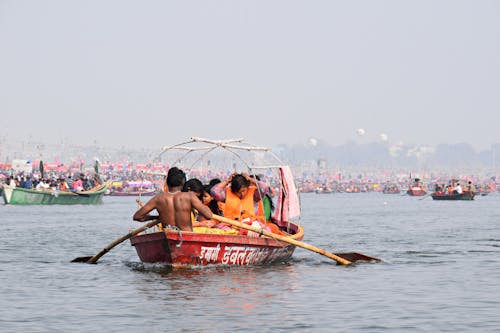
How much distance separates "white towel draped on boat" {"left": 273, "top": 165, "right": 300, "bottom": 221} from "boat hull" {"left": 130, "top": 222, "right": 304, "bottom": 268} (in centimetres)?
341

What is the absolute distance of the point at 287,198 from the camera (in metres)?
28.8

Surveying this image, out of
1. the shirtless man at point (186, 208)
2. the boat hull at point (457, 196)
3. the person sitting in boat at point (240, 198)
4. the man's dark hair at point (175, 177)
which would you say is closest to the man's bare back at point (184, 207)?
the shirtless man at point (186, 208)

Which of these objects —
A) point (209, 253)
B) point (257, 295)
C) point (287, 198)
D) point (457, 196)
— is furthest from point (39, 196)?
point (257, 295)

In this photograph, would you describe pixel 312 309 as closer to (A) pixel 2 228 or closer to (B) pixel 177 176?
(B) pixel 177 176

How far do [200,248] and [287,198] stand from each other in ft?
20.6

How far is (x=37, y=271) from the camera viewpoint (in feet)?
83.0

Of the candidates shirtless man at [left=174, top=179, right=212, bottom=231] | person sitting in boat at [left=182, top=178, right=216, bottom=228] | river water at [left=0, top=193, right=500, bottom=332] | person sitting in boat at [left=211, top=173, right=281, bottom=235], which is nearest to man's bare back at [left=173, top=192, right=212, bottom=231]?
shirtless man at [left=174, top=179, right=212, bottom=231]

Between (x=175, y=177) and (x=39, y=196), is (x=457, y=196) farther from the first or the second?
(x=175, y=177)

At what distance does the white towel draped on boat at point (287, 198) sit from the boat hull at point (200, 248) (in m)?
3.41

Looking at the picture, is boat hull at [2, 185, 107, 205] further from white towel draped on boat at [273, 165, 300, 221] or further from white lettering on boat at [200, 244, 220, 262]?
white lettering on boat at [200, 244, 220, 262]

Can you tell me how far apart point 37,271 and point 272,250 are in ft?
18.8

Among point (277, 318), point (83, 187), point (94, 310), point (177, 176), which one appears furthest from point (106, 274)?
point (83, 187)

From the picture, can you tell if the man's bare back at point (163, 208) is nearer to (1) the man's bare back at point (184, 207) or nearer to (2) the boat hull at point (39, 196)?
(1) the man's bare back at point (184, 207)

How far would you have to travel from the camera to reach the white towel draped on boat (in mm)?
28422
